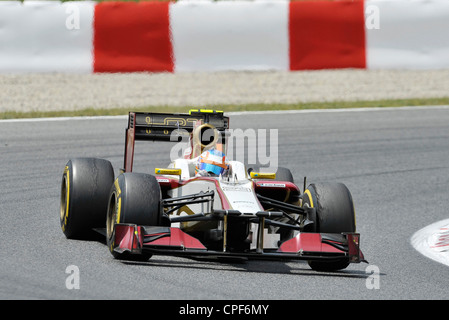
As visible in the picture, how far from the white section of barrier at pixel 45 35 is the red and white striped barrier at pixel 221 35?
2 cm

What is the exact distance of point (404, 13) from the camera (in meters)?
16.7

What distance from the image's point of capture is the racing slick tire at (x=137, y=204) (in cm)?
756

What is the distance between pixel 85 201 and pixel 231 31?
28.0ft

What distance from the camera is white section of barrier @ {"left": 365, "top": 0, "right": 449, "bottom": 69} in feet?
54.5

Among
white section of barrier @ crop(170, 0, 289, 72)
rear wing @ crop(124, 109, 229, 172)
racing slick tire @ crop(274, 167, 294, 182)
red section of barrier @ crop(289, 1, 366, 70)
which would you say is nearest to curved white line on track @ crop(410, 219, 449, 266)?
racing slick tire @ crop(274, 167, 294, 182)

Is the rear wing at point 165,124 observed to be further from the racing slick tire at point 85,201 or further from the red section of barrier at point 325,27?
the red section of barrier at point 325,27

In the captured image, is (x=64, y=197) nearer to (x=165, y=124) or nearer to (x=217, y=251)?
(x=165, y=124)

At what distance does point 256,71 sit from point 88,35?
10.2ft

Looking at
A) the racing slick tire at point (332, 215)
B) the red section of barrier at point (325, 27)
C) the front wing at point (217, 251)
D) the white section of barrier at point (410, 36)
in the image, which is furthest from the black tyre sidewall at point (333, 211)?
the white section of barrier at point (410, 36)

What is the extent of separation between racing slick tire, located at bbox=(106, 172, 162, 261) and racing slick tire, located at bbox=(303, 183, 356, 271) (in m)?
1.29
